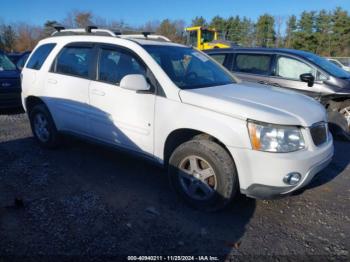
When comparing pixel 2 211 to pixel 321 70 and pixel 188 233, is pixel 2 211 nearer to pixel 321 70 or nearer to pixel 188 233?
pixel 188 233

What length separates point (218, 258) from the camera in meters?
2.76

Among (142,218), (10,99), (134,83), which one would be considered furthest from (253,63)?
(10,99)

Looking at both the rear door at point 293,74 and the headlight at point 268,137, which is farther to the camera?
the rear door at point 293,74

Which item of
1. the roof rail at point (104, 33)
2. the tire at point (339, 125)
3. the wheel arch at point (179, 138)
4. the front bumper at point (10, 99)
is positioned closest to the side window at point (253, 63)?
the tire at point (339, 125)

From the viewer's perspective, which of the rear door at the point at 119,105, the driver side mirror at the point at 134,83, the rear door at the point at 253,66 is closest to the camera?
the driver side mirror at the point at 134,83

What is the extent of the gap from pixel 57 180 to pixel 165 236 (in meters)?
1.88

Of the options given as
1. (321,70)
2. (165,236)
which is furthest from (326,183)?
(321,70)

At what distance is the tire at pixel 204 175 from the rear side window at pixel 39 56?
298cm

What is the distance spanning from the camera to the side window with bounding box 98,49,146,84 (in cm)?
389

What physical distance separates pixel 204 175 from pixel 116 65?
1.83 metres

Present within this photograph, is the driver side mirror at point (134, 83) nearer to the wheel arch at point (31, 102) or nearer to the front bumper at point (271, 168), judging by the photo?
the front bumper at point (271, 168)

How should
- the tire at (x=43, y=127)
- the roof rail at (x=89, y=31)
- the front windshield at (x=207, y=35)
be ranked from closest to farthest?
the roof rail at (x=89, y=31), the tire at (x=43, y=127), the front windshield at (x=207, y=35)

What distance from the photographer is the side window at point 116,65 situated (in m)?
3.89

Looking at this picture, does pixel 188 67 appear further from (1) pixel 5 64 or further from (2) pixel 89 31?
(1) pixel 5 64
